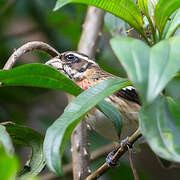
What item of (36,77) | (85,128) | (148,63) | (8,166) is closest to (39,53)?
(85,128)

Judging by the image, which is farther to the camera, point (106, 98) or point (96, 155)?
point (96, 155)

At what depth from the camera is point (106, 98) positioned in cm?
305

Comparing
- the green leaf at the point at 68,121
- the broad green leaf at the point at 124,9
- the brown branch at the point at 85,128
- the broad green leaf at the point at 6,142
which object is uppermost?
the broad green leaf at the point at 124,9

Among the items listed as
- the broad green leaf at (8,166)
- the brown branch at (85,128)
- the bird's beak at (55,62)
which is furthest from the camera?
the bird's beak at (55,62)

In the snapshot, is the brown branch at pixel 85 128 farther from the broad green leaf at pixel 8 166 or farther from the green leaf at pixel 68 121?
the broad green leaf at pixel 8 166

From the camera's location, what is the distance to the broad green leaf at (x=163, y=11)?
1749 millimetres

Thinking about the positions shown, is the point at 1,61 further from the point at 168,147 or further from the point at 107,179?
the point at 168,147

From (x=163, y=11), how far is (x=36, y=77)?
1.78ft

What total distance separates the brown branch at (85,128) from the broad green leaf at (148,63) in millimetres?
1570

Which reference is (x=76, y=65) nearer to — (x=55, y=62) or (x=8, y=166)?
(x=55, y=62)

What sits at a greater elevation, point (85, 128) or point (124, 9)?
point (124, 9)

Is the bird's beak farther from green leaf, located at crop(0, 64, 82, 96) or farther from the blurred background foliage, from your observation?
green leaf, located at crop(0, 64, 82, 96)

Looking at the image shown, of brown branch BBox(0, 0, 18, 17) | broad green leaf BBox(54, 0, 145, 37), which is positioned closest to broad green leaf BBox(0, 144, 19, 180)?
broad green leaf BBox(54, 0, 145, 37)

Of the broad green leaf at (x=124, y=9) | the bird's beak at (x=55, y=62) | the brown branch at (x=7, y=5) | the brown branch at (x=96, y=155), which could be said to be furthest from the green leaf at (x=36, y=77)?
the brown branch at (x=7, y=5)
